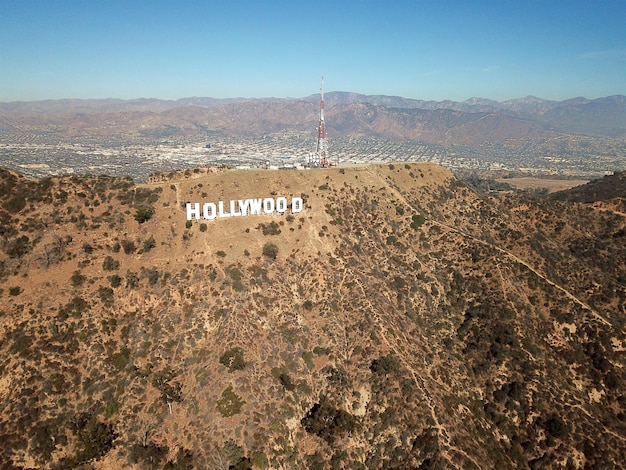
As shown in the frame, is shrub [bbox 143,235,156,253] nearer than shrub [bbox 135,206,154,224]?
Yes

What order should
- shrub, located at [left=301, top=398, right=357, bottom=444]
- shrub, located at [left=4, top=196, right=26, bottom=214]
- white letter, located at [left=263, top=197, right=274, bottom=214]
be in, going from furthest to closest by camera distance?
white letter, located at [left=263, top=197, right=274, bottom=214] → shrub, located at [left=4, top=196, right=26, bottom=214] → shrub, located at [left=301, top=398, right=357, bottom=444]

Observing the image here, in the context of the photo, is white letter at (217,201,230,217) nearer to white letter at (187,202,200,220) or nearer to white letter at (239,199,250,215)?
white letter at (239,199,250,215)

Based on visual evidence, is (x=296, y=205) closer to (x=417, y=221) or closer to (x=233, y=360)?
(x=417, y=221)

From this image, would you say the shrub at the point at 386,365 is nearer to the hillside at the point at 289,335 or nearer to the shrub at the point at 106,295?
the hillside at the point at 289,335

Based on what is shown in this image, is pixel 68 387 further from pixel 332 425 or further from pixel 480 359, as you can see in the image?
pixel 480 359

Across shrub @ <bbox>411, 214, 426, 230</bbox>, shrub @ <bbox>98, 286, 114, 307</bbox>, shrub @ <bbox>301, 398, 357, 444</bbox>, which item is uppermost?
shrub @ <bbox>411, 214, 426, 230</bbox>

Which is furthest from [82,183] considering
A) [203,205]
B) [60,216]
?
[203,205]

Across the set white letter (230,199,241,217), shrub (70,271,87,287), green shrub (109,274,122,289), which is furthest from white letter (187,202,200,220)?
shrub (70,271,87,287)

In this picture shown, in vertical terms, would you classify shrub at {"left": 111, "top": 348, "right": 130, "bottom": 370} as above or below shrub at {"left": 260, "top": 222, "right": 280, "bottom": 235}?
below
